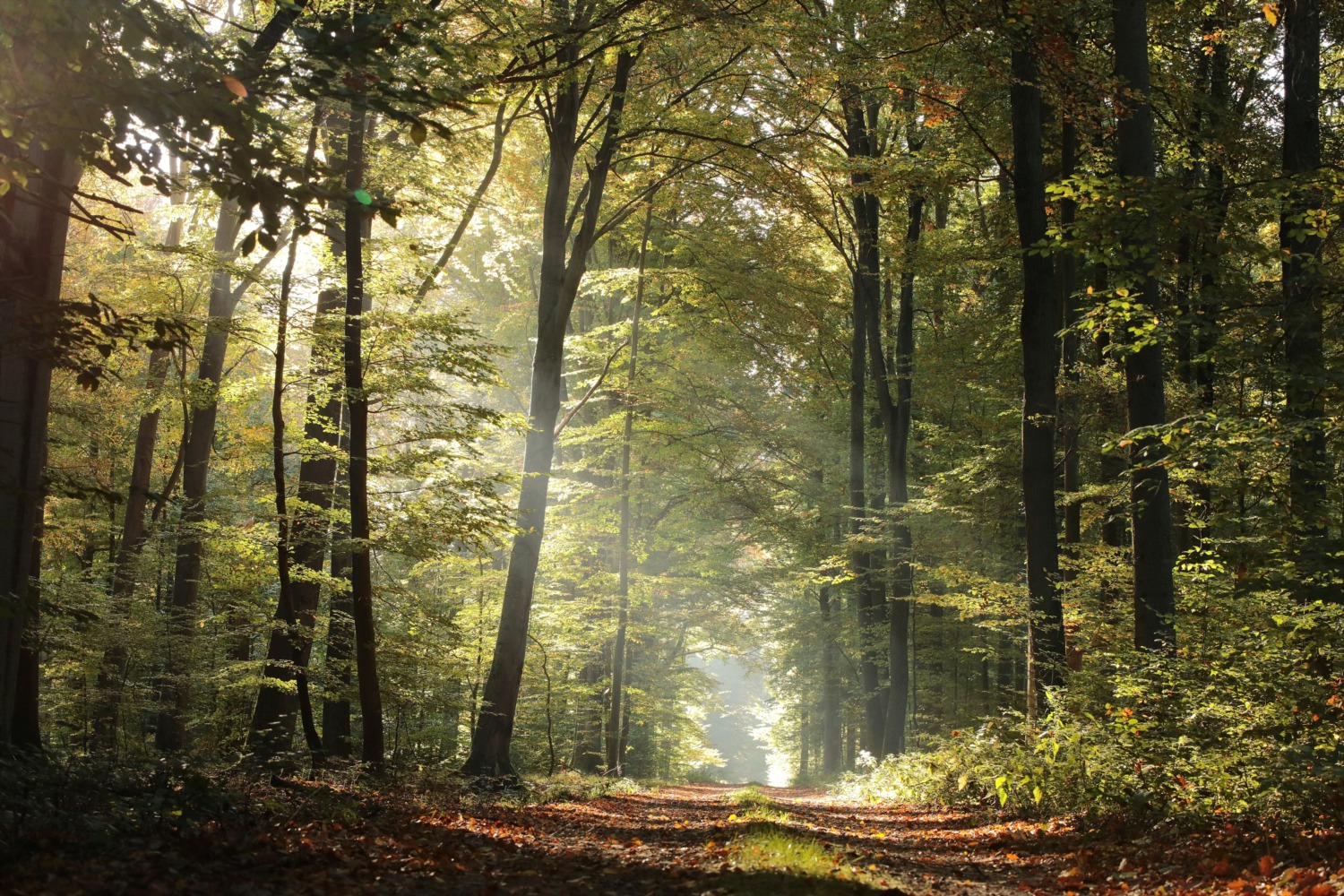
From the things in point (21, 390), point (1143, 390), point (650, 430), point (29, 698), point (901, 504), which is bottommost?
point (29, 698)

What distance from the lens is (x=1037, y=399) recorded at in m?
11.8

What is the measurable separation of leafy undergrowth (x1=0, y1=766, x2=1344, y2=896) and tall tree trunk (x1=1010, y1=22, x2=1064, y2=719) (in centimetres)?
332

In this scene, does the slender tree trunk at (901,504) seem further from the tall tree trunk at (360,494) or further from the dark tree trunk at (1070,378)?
the tall tree trunk at (360,494)

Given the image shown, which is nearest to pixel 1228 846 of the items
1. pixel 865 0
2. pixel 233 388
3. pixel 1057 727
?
pixel 1057 727

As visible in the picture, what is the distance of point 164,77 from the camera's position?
15.7ft

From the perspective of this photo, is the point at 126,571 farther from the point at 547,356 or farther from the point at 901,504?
the point at 901,504

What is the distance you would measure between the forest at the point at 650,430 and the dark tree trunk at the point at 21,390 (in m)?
0.03

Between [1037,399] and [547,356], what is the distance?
6.86m

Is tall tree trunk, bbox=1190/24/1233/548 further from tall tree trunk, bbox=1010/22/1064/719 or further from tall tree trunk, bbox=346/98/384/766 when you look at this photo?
tall tree trunk, bbox=346/98/384/766

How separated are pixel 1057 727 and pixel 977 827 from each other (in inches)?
53.7

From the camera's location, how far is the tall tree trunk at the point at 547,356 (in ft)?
43.1

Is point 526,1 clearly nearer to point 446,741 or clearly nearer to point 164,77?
point 164,77

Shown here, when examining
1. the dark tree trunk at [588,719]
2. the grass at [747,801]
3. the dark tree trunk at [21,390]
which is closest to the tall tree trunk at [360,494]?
the dark tree trunk at [21,390]

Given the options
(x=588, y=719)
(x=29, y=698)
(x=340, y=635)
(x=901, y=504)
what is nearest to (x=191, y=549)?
(x=340, y=635)
